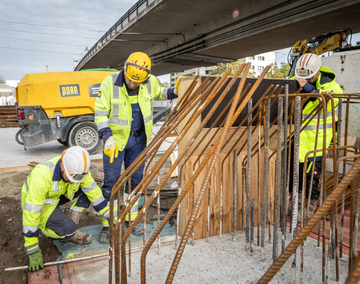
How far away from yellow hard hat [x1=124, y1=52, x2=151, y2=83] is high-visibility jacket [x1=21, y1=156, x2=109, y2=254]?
4.22ft

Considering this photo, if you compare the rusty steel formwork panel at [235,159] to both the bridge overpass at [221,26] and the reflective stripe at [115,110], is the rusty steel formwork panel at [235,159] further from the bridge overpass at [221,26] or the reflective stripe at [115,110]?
the bridge overpass at [221,26]

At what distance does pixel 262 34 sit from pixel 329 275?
30.7 ft

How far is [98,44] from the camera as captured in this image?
61.2ft

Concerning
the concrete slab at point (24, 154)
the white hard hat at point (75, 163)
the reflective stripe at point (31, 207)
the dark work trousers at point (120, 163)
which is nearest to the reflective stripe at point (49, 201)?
the reflective stripe at point (31, 207)

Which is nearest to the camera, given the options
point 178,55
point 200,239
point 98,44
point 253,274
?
point 253,274

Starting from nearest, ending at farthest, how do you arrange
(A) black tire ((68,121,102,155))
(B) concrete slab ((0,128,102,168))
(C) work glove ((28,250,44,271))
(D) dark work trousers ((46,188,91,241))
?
(C) work glove ((28,250,44,271)), (D) dark work trousers ((46,188,91,241)), (B) concrete slab ((0,128,102,168)), (A) black tire ((68,121,102,155))

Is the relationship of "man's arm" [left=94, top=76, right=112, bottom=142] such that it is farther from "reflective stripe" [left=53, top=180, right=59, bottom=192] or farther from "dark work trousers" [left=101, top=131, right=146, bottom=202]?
"reflective stripe" [left=53, top=180, right=59, bottom=192]

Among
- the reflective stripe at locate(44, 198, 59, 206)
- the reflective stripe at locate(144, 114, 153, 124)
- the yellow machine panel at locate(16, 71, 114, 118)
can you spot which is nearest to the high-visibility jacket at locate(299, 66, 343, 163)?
the reflective stripe at locate(144, 114, 153, 124)

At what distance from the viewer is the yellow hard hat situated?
3.10 m

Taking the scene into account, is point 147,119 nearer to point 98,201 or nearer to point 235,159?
point 98,201

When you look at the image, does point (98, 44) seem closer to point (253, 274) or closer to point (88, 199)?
point (88, 199)

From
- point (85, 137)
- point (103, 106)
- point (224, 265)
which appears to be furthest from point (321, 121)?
point (85, 137)

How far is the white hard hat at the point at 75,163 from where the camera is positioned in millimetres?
2850

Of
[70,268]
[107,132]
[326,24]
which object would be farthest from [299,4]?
[70,268]
